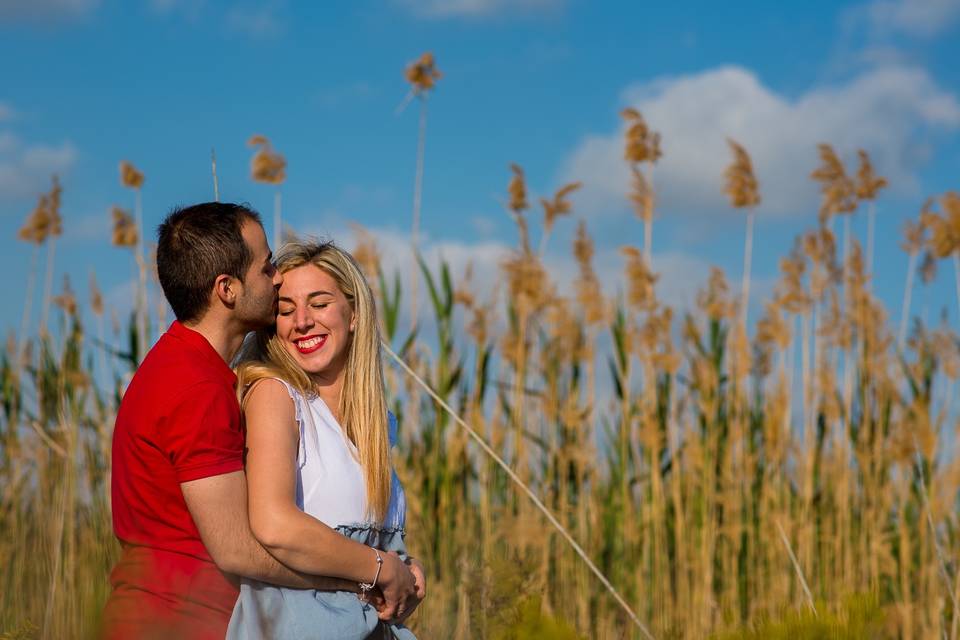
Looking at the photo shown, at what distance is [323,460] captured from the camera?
195cm

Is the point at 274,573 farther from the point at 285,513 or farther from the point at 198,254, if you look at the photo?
the point at 198,254

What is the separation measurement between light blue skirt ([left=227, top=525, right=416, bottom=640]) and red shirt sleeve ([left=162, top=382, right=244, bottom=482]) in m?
0.25

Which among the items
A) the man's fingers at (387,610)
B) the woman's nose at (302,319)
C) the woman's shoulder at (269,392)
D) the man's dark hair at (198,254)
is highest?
the man's dark hair at (198,254)

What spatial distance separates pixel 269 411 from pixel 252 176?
2960mm

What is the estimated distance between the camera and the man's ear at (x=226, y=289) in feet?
6.07

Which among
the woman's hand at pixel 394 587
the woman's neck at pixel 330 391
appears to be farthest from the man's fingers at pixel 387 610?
the woman's neck at pixel 330 391

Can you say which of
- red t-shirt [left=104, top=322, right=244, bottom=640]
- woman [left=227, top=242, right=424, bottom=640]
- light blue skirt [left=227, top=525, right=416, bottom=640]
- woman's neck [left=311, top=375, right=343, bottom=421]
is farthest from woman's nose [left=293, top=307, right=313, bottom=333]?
light blue skirt [left=227, top=525, right=416, bottom=640]

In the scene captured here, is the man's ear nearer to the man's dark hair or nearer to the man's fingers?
the man's dark hair

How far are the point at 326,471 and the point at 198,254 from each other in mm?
474

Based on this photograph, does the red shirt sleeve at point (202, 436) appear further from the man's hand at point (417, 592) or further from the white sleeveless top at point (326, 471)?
the man's hand at point (417, 592)

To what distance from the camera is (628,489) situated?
451 centimetres

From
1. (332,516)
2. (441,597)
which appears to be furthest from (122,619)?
(441,597)

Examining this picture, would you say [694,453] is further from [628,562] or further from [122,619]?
[122,619]

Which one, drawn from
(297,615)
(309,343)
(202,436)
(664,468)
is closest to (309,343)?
(309,343)
